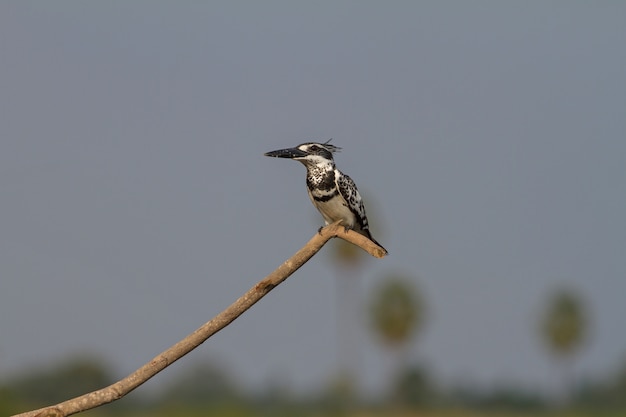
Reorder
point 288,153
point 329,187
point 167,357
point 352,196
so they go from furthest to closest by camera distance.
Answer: point 352,196 < point 329,187 < point 288,153 < point 167,357

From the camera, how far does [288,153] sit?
26.1 feet

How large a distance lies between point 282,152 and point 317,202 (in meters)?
0.91

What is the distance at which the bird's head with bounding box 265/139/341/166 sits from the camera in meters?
7.96

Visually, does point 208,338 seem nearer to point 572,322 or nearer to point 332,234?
point 332,234

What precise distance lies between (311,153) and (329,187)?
435 mm

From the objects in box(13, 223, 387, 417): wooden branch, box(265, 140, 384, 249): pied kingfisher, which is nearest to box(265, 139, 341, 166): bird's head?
box(265, 140, 384, 249): pied kingfisher

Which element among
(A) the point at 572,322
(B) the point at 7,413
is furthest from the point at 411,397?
(B) the point at 7,413

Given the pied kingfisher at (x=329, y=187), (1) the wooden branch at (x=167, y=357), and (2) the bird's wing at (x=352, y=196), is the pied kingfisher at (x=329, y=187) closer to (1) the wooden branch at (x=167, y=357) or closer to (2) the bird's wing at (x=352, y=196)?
(2) the bird's wing at (x=352, y=196)

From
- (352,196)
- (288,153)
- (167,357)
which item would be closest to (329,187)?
(352,196)

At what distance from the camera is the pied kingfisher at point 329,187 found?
8.27 meters

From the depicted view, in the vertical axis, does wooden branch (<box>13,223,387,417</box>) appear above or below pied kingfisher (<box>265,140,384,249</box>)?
below

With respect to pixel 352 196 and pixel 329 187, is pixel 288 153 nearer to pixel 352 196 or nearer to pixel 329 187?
pixel 329 187

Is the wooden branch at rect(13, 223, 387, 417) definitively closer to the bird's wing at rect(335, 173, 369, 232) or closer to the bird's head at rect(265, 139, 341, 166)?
the bird's head at rect(265, 139, 341, 166)

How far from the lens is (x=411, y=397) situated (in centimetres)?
5566
